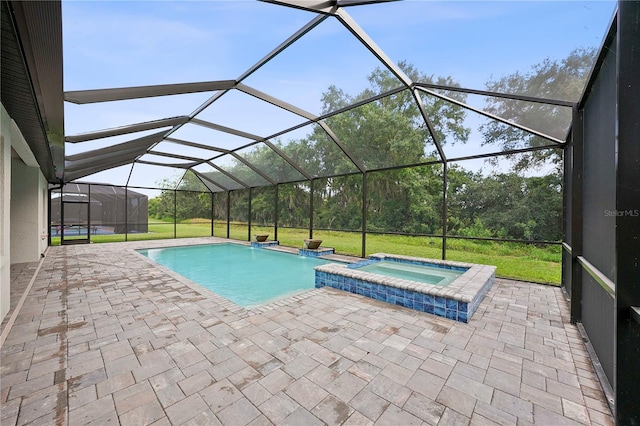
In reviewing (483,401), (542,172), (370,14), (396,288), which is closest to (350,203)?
(542,172)

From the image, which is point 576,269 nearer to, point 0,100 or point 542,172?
point 0,100

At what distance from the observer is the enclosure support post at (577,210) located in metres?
3.18

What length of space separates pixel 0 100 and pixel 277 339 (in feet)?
12.2

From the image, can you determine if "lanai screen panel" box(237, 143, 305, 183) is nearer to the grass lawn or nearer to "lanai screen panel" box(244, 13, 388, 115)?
the grass lawn

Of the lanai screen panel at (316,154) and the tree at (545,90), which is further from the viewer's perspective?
the lanai screen panel at (316,154)

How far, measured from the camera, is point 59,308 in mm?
3529

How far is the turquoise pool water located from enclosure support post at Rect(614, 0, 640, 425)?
4.00 metres

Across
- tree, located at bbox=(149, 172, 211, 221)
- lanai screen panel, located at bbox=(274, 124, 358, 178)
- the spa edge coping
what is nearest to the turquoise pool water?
the spa edge coping

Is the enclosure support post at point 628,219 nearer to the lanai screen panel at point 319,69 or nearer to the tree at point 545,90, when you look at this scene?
the tree at point 545,90

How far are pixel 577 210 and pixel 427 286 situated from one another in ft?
6.66

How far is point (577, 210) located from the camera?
3.19 m

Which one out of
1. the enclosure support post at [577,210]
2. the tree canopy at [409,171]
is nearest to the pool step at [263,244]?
the tree canopy at [409,171]

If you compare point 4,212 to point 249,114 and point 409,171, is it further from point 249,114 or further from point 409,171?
point 409,171

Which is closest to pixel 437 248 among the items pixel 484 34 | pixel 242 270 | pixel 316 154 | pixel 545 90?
pixel 316 154
